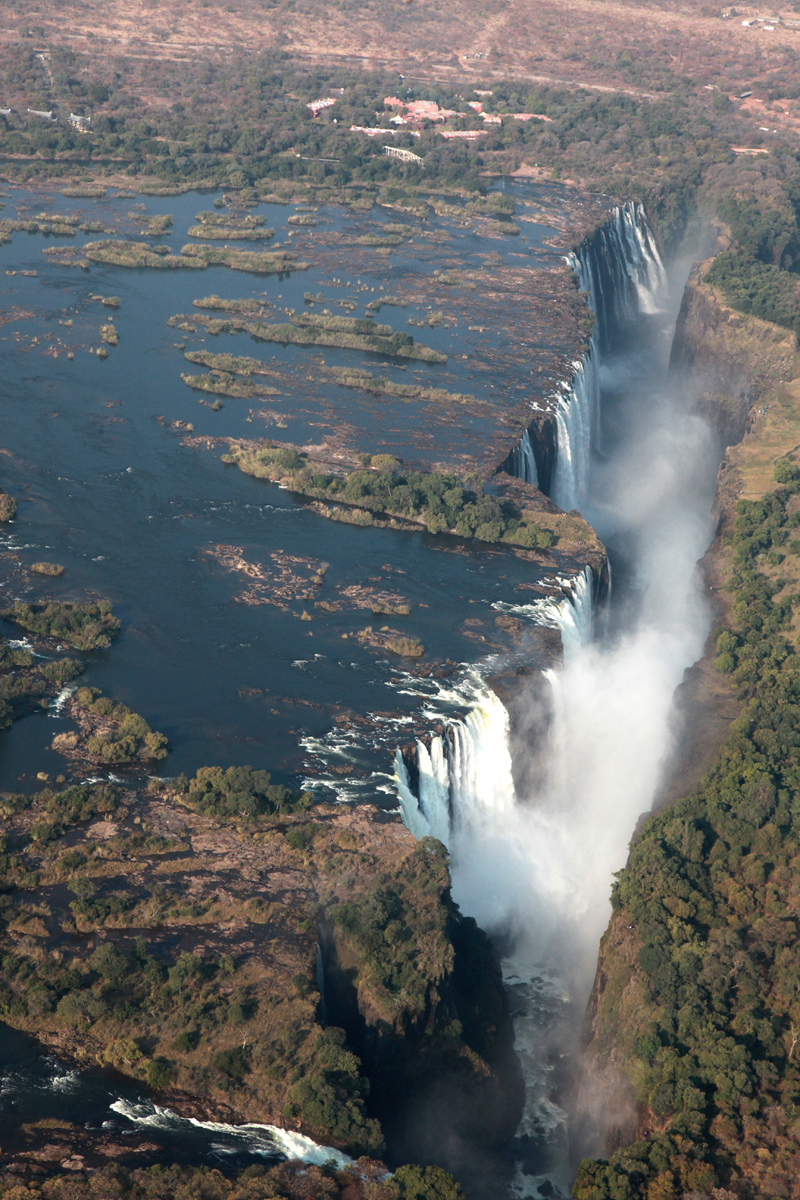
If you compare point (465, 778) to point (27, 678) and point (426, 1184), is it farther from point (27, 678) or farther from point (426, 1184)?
point (426, 1184)

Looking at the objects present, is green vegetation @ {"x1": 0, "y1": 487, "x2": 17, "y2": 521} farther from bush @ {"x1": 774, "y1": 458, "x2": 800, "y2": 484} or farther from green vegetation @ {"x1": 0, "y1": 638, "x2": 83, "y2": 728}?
bush @ {"x1": 774, "y1": 458, "x2": 800, "y2": 484}

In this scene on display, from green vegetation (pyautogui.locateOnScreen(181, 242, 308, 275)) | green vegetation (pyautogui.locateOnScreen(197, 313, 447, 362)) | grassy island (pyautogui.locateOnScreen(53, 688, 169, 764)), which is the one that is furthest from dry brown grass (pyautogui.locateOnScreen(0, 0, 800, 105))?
grassy island (pyautogui.locateOnScreen(53, 688, 169, 764))

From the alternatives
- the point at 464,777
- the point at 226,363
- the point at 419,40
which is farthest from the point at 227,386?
the point at 419,40

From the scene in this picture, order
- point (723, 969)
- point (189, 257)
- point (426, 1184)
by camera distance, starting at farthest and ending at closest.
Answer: point (189, 257)
point (723, 969)
point (426, 1184)

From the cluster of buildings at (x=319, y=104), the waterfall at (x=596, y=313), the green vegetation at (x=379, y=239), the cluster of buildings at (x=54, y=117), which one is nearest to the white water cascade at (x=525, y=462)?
the waterfall at (x=596, y=313)

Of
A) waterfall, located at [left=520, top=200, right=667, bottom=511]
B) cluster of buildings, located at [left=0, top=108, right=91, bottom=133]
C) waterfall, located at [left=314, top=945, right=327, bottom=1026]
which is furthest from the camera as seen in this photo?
cluster of buildings, located at [left=0, top=108, right=91, bottom=133]

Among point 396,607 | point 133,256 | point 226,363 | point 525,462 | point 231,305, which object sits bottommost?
point 396,607

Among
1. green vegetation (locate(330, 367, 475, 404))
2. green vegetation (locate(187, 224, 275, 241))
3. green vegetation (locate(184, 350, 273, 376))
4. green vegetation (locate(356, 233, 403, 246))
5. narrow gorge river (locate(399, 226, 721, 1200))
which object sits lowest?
narrow gorge river (locate(399, 226, 721, 1200))
